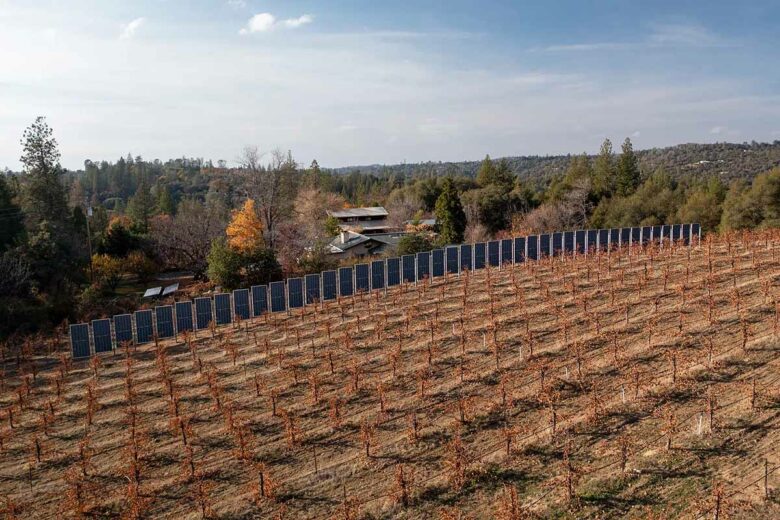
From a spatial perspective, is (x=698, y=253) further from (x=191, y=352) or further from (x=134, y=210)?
(x=134, y=210)

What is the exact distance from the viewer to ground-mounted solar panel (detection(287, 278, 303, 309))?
18000mm

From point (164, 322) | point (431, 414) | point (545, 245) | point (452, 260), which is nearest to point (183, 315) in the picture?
point (164, 322)

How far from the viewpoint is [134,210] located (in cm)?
5334

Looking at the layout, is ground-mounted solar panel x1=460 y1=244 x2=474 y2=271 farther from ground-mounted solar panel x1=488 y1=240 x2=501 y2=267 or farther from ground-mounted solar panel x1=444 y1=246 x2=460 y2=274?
ground-mounted solar panel x1=488 y1=240 x2=501 y2=267

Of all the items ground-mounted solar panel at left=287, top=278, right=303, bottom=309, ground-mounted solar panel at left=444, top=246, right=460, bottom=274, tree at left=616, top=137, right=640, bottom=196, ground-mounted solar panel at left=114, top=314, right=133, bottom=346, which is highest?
tree at left=616, top=137, right=640, bottom=196

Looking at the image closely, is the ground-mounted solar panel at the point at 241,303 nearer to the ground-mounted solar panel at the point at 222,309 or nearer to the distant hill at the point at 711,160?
the ground-mounted solar panel at the point at 222,309

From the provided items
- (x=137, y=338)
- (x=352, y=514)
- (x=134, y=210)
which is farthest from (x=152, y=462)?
(x=134, y=210)

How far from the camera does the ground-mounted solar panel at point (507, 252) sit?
2155 cm

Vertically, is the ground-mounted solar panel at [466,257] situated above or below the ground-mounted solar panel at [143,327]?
above

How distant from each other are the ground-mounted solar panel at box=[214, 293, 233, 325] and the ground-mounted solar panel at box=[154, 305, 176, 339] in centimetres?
124

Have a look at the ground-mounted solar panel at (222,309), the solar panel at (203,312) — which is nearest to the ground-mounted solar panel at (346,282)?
the ground-mounted solar panel at (222,309)

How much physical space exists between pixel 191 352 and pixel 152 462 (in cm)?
554

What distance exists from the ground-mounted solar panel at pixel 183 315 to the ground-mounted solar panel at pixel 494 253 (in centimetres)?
1077

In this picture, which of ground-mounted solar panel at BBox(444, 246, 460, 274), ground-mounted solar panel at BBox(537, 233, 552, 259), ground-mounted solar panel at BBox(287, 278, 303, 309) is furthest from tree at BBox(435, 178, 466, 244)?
ground-mounted solar panel at BBox(287, 278, 303, 309)
